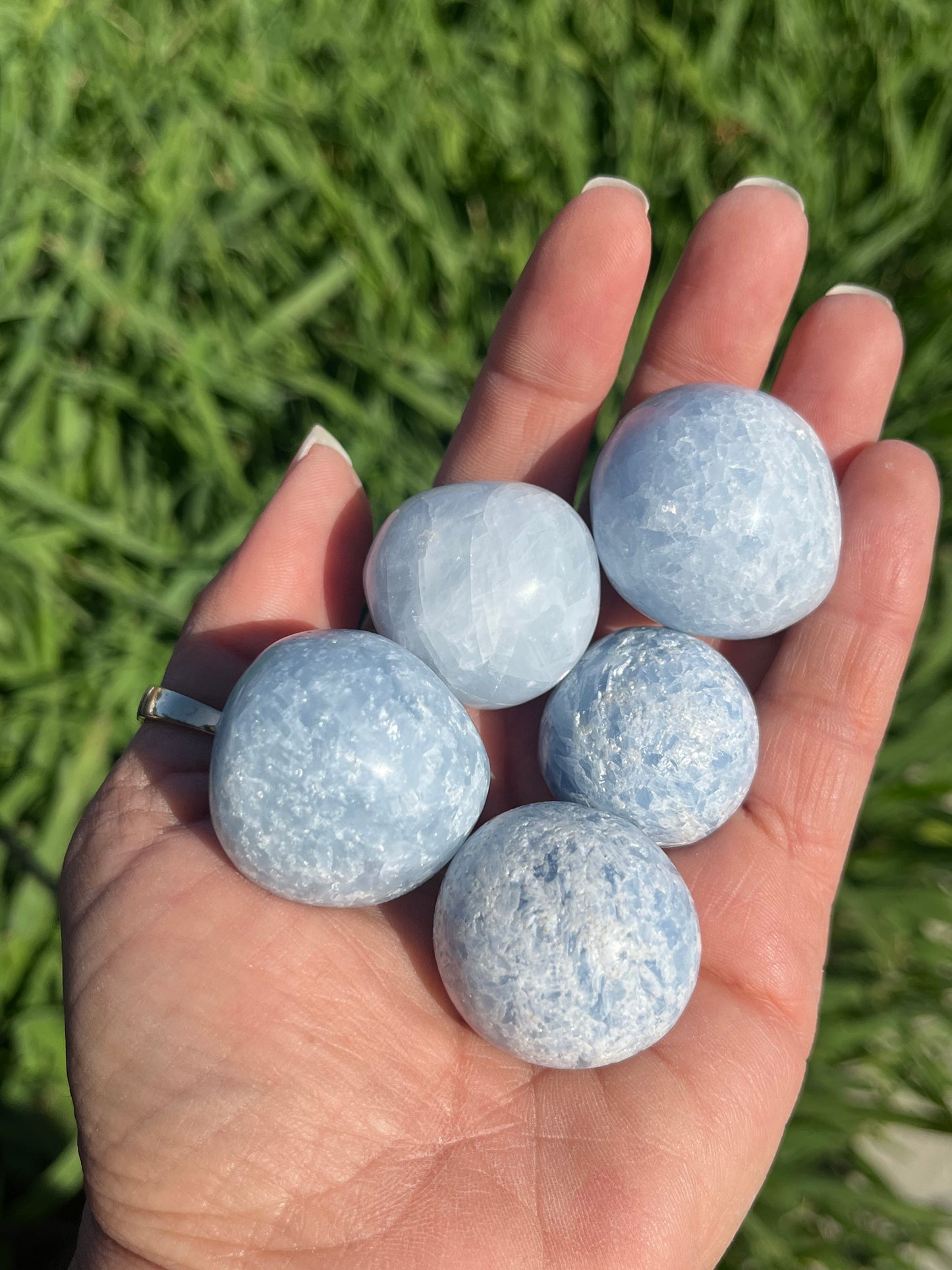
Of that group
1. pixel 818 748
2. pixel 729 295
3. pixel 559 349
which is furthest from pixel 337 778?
pixel 729 295

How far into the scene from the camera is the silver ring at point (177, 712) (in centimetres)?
143

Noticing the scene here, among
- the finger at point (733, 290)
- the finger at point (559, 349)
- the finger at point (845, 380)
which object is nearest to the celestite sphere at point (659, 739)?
the finger at point (845, 380)

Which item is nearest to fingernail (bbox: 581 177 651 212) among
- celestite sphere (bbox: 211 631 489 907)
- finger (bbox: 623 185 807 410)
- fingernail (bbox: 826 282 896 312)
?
finger (bbox: 623 185 807 410)

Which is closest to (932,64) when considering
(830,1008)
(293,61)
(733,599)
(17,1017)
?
(293,61)

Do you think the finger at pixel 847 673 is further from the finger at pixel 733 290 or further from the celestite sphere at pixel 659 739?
the finger at pixel 733 290

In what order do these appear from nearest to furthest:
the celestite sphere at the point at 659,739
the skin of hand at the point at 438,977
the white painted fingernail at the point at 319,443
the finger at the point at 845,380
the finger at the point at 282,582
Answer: the skin of hand at the point at 438,977
the celestite sphere at the point at 659,739
the finger at the point at 282,582
the white painted fingernail at the point at 319,443
the finger at the point at 845,380

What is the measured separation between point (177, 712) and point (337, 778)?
1.01 feet

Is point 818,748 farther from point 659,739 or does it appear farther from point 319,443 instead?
point 319,443

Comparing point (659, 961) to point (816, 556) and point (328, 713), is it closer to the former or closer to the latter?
point (328, 713)

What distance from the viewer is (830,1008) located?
1860 mm

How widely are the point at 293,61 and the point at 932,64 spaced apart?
4.44 ft

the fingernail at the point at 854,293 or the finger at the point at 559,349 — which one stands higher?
the fingernail at the point at 854,293

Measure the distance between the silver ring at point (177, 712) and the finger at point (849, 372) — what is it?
1.07 m

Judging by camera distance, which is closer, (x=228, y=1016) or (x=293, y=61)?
(x=228, y=1016)
